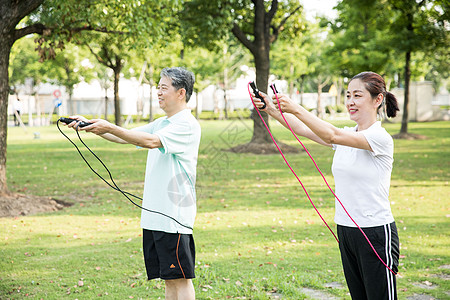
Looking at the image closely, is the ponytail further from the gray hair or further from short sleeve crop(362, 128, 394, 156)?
the gray hair

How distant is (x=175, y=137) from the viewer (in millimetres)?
3340

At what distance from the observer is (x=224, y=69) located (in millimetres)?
47781

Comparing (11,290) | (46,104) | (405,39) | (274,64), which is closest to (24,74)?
(46,104)

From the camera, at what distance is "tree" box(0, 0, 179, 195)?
866 cm

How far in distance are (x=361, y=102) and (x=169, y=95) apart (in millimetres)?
1354

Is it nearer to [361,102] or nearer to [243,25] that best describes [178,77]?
[361,102]

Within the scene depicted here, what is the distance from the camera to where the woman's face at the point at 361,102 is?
3.03 m

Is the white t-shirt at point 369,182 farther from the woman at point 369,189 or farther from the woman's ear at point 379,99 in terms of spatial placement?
the woman's ear at point 379,99

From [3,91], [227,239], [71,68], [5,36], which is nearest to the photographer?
[227,239]

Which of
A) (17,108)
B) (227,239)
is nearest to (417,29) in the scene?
(227,239)

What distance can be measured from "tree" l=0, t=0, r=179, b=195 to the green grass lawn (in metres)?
2.38

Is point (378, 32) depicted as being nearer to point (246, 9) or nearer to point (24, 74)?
point (246, 9)

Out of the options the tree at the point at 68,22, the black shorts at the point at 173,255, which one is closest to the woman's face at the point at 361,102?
the black shorts at the point at 173,255

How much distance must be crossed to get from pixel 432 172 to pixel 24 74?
151 feet
